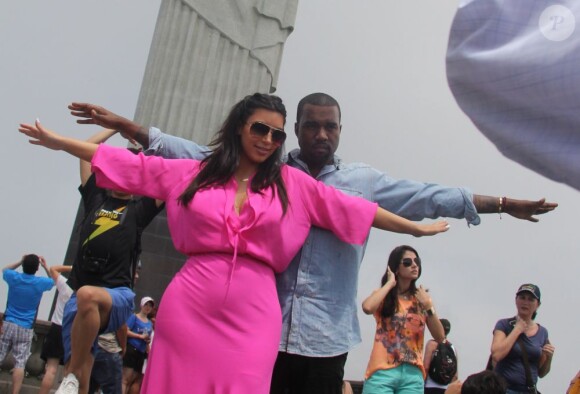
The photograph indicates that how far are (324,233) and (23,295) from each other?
196 inches

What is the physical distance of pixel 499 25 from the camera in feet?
8.57

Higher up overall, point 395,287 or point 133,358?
point 395,287

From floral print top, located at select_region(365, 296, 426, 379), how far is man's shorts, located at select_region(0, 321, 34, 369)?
3.81m

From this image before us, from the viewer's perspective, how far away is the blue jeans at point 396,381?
504cm

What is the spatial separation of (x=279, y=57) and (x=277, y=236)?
8.53 metres

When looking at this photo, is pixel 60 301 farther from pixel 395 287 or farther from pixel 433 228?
pixel 433 228

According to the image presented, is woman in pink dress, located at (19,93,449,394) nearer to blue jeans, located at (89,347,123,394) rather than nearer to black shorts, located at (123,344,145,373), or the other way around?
blue jeans, located at (89,347,123,394)

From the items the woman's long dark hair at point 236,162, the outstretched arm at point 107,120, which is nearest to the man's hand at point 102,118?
the outstretched arm at point 107,120

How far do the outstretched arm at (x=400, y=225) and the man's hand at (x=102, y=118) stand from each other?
104 cm

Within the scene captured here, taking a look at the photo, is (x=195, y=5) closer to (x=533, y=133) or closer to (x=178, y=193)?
(x=178, y=193)

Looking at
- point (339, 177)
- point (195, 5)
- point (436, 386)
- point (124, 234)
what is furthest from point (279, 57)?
point (339, 177)

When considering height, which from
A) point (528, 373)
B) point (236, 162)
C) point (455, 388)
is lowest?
point (455, 388)

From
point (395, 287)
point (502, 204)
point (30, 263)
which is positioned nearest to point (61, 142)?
point (502, 204)

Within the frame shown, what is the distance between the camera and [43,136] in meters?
3.54
